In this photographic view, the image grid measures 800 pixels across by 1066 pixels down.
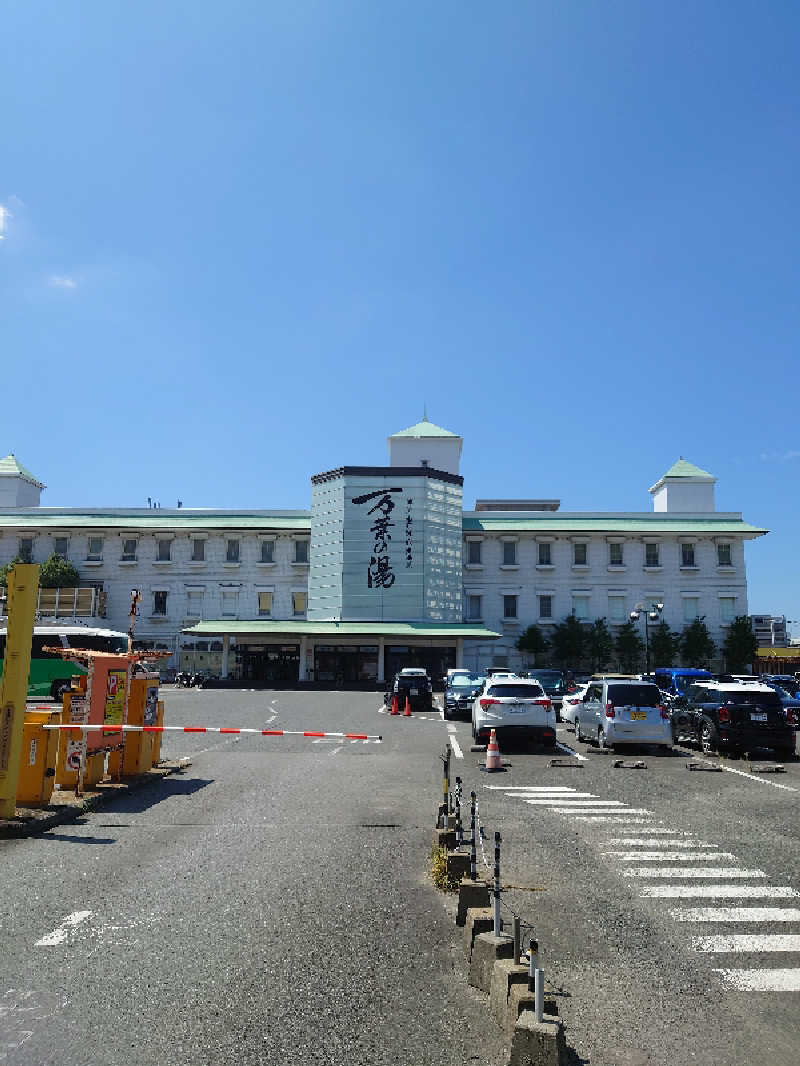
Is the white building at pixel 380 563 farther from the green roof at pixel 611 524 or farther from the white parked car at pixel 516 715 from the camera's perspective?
the white parked car at pixel 516 715

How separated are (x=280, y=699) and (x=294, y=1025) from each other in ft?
115

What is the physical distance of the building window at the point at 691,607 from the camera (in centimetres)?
6150

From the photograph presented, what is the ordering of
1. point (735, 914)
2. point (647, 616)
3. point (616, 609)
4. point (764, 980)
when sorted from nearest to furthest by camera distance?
point (764, 980) < point (735, 914) < point (647, 616) < point (616, 609)

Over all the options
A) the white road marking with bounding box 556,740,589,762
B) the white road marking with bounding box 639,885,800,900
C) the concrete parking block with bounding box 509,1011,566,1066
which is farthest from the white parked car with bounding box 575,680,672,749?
the concrete parking block with bounding box 509,1011,566,1066

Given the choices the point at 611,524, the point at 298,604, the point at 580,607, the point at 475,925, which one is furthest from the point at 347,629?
the point at 475,925

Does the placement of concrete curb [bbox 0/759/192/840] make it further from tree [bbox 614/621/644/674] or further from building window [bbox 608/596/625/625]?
building window [bbox 608/596/625/625]

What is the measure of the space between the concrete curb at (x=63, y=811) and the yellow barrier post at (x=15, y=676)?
306 millimetres

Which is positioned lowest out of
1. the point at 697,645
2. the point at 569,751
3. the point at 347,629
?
the point at 569,751

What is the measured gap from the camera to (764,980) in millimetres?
5445

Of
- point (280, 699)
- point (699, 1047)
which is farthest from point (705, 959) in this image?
point (280, 699)

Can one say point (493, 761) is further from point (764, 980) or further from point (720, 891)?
point (764, 980)

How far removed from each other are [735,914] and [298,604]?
56.7 meters

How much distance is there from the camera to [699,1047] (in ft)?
14.8

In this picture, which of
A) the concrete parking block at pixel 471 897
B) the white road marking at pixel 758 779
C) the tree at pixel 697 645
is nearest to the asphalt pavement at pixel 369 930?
the concrete parking block at pixel 471 897
